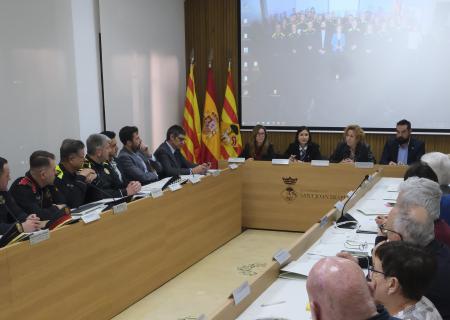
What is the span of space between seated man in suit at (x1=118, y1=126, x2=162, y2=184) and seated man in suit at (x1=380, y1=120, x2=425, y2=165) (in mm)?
2801

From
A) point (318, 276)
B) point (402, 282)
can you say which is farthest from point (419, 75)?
point (318, 276)

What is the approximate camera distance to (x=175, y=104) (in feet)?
23.7

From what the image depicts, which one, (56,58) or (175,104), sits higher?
(56,58)

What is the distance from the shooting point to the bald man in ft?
4.18

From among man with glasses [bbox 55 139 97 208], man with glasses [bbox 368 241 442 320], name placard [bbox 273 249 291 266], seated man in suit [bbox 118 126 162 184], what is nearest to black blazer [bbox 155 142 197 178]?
seated man in suit [bbox 118 126 162 184]

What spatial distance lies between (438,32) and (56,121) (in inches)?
186

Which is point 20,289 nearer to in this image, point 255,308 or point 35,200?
point 35,200

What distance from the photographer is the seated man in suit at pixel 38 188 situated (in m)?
3.43

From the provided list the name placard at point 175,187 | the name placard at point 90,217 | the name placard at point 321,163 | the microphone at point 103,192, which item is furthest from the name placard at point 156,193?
the name placard at point 321,163

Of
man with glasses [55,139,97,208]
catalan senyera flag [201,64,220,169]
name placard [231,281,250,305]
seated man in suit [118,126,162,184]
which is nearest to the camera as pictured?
name placard [231,281,250,305]

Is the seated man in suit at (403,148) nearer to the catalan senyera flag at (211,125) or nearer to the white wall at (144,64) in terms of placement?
the catalan senyera flag at (211,125)

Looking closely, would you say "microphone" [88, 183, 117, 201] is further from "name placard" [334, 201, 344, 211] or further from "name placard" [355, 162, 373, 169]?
"name placard" [355, 162, 373, 169]

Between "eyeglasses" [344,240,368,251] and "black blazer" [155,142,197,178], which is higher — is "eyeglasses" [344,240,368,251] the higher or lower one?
the lower one

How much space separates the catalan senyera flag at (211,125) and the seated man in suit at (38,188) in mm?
3899
